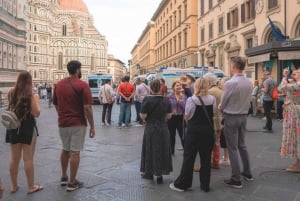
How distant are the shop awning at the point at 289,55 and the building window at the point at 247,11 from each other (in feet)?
29.0

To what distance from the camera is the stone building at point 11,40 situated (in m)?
30.0

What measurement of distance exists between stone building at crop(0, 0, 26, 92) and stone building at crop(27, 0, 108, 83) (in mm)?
74363

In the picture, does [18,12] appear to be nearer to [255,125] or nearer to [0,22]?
[0,22]

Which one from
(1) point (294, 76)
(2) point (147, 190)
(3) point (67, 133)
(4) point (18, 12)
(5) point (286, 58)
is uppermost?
(4) point (18, 12)

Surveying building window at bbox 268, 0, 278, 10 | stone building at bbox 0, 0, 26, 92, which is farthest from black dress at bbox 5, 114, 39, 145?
stone building at bbox 0, 0, 26, 92

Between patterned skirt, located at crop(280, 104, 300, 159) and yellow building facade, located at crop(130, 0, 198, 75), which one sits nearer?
patterned skirt, located at crop(280, 104, 300, 159)

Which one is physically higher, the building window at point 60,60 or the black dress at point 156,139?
the building window at point 60,60

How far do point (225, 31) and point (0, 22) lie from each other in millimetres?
18618

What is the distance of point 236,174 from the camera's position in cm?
544

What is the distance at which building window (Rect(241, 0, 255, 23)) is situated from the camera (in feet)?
→ 81.5

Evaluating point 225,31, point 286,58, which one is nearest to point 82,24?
point 225,31

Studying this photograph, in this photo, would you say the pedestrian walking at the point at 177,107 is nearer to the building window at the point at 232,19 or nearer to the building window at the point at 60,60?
the building window at the point at 232,19

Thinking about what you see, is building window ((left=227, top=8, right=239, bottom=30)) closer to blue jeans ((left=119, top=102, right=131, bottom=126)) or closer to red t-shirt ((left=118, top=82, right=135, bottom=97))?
red t-shirt ((left=118, top=82, right=135, bottom=97))

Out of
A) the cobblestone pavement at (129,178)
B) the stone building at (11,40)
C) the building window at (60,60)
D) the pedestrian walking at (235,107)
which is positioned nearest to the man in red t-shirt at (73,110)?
the cobblestone pavement at (129,178)
